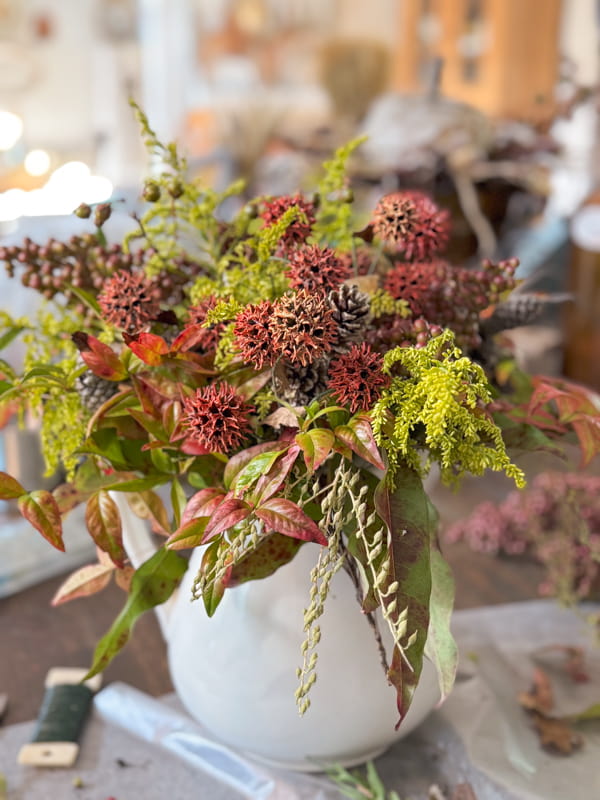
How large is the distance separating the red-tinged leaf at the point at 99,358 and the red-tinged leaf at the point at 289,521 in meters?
0.12

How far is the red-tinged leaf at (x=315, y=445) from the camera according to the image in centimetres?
36

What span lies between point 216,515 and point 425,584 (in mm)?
102

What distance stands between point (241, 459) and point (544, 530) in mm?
511

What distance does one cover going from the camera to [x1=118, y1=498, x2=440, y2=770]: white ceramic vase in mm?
463

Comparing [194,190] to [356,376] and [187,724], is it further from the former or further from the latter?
[187,724]

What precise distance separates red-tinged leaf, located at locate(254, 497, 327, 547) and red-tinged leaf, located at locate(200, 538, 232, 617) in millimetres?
24

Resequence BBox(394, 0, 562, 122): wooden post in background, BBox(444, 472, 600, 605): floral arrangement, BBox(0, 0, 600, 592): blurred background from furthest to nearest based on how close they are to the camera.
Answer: BBox(394, 0, 562, 122): wooden post in background, BBox(0, 0, 600, 592): blurred background, BBox(444, 472, 600, 605): floral arrangement

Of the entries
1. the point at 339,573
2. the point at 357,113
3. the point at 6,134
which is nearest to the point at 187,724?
the point at 339,573

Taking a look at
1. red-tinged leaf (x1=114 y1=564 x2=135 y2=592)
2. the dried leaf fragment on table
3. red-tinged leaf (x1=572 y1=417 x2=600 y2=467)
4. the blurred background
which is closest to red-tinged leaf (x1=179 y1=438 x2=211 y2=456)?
red-tinged leaf (x1=114 y1=564 x2=135 y2=592)

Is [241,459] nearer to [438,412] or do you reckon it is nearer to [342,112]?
[438,412]

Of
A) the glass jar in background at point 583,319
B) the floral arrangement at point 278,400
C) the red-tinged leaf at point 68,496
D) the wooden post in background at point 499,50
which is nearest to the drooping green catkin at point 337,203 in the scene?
the floral arrangement at point 278,400

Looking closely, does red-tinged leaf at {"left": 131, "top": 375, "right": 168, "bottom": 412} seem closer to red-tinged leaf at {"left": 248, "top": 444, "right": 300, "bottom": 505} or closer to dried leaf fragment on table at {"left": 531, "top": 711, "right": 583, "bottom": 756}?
red-tinged leaf at {"left": 248, "top": 444, "right": 300, "bottom": 505}

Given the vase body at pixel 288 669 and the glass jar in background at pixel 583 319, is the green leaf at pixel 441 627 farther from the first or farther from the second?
the glass jar in background at pixel 583 319

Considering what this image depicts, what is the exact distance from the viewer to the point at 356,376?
38 cm
